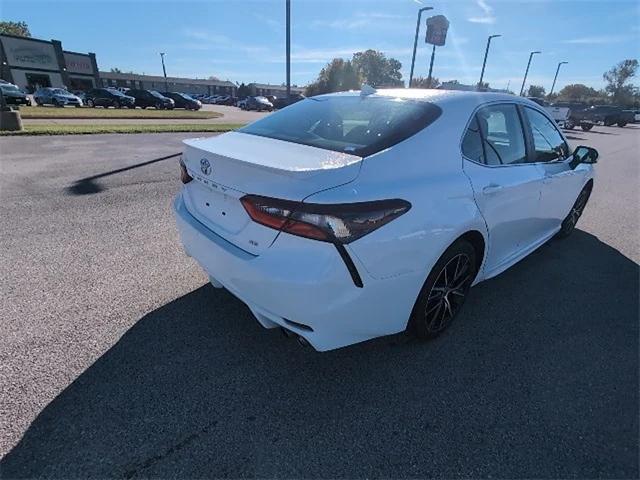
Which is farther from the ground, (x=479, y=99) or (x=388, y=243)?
(x=479, y=99)

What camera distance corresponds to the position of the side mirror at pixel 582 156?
166 inches

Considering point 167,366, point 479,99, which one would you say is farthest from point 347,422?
point 479,99

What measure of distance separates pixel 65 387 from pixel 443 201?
241cm

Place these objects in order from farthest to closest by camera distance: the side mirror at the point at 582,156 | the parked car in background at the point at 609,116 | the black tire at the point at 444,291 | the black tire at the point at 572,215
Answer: the parked car in background at the point at 609,116, the black tire at the point at 572,215, the side mirror at the point at 582,156, the black tire at the point at 444,291

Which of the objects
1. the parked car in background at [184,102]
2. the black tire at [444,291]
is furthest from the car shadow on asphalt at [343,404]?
the parked car in background at [184,102]

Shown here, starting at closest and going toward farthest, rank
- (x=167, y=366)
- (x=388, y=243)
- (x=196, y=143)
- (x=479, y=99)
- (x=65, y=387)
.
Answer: (x=388, y=243) < (x=65, y=387) < (x=167, y=366) < (x=196, y=143) < (x=479, y=99)

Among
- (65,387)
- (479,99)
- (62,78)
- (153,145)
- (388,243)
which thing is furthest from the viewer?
(62,78)

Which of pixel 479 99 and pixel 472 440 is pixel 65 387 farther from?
pixel 479 99

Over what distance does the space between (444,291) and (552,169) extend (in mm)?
1908

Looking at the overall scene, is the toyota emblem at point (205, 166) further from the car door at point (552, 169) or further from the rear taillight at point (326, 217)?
the car door at point (552, 169)

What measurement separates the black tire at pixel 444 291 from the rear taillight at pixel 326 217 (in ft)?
2.21

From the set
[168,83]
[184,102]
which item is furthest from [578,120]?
[168,83]

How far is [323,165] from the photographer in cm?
210

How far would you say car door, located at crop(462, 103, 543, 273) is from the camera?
274 cm
